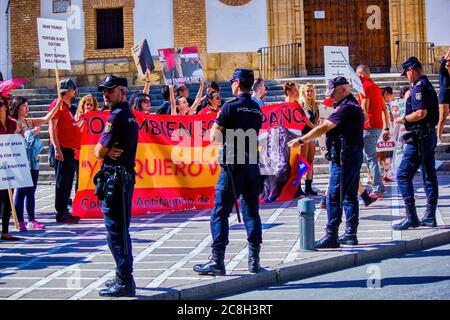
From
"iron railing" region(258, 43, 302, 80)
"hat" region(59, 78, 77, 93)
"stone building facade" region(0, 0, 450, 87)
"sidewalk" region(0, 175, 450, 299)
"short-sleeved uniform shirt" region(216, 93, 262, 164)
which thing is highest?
"stone building facade" region(0, 0, 450, 87)

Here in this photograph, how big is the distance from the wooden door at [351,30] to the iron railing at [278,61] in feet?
2.29

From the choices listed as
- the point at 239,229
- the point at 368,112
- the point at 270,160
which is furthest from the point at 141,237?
the point at 368,112

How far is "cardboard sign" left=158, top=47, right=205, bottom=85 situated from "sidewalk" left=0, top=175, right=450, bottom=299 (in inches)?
135

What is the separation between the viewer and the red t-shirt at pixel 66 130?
11664mm

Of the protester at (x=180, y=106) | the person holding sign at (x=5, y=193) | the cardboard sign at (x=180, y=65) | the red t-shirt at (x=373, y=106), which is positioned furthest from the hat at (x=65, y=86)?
the red t-shirt at (x=373, y=106)

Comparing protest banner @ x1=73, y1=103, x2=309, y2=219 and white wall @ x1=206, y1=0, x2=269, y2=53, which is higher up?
white wall @ x1=206, y1=0, x2=269, y2=53

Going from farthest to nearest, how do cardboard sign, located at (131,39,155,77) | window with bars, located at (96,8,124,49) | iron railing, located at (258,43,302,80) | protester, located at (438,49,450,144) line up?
window with bars, located at (96,8,124,49), iron railing, located at (258,43,302,80), cardboard sign, located at (131,39,155,77), protester, located at (438,49,450,144)

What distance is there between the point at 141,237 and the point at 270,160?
3479 mm

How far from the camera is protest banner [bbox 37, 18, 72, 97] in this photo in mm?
12273

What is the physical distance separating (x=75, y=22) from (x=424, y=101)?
1856 centimetres

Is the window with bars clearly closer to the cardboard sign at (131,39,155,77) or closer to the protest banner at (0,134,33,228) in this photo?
the cardboard sign at (131,39,155,77)

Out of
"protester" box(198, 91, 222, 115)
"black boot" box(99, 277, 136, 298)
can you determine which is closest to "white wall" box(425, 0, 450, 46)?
"protester" box(198, 91, 222, 115)

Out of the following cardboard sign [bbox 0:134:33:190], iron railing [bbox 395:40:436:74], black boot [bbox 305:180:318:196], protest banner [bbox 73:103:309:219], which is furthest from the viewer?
iron railing [bbox 395:40:436:74]
